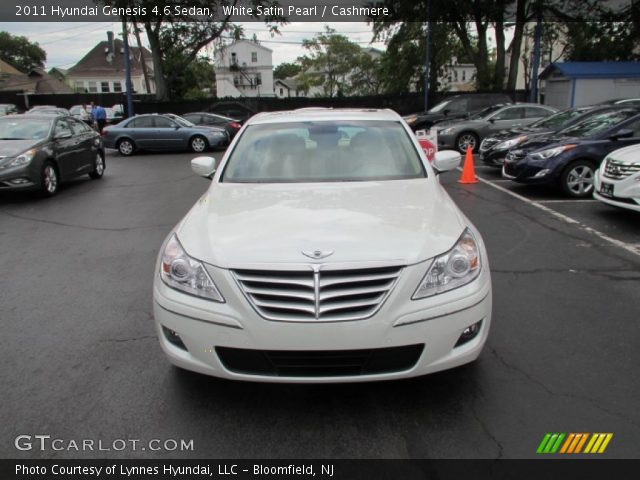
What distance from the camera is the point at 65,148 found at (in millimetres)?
10555

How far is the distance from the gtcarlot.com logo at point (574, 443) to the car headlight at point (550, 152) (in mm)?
6939

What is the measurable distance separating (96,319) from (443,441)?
9.93ft

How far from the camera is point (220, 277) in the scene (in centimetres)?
273

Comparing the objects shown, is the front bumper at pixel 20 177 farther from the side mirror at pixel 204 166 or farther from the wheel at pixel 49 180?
the side mirror at pixel 204 166

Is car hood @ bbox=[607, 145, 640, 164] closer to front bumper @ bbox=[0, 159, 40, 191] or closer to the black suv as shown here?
front bumper @ bbox=[0, 159, 40, 191]

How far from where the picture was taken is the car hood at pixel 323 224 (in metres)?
2.75

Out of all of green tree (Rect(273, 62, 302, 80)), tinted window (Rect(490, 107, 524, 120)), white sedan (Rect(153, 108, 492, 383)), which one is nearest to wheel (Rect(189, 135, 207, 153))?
tinted window (Rect(490, 107, 524, 120))

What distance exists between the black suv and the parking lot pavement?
14975 millimetres

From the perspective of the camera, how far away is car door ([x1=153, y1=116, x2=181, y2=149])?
60.1ft

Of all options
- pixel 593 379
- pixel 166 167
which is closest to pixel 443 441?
pixel 593 379

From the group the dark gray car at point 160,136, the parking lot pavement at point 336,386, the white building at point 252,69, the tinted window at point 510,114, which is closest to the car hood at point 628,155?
the parking lot pavement at point 336,386

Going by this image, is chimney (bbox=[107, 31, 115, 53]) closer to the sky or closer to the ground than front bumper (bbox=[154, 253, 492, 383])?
closer to the sky

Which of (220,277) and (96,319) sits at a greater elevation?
(220,277)
